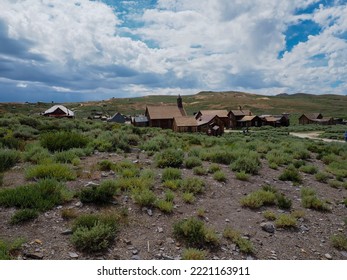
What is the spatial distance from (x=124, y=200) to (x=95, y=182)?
1.53 m

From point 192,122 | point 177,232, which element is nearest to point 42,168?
point 177,232

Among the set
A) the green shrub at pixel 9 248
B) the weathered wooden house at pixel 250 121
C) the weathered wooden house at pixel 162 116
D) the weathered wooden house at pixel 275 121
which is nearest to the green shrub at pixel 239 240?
the green shrub at pixel 9 248

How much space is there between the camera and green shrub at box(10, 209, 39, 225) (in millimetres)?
5543

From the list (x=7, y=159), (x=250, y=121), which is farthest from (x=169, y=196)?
(x=250, y=121)

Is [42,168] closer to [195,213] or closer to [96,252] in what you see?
[96,252]

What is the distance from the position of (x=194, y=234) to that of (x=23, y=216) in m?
3.77

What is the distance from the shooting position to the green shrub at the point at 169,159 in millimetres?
10789

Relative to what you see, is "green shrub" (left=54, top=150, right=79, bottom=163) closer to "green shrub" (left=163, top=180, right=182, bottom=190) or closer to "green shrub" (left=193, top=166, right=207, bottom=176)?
"green shrub" (left=163, top=180, right=182, bottom=190)

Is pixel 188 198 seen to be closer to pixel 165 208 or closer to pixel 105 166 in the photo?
pixel 165 208

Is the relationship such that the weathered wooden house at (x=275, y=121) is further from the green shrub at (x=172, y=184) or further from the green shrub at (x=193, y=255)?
the green shrub at (x=193, y=255)

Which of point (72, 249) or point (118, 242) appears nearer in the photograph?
point (72, 249)

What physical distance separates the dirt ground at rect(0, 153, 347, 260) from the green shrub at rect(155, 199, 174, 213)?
118 millimetres
